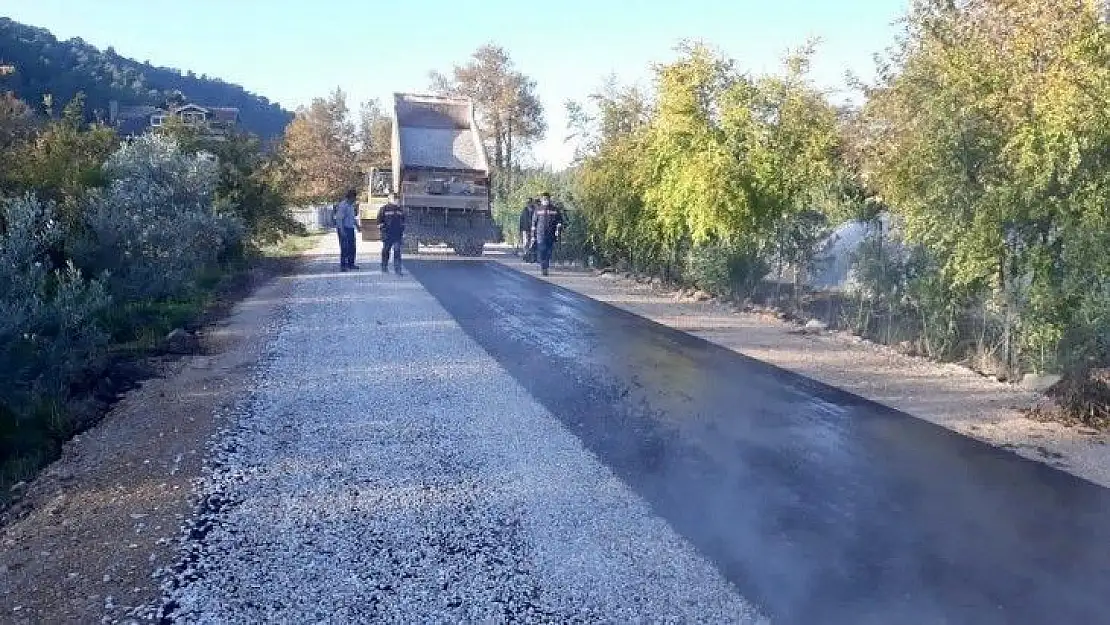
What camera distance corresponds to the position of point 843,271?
709 inches

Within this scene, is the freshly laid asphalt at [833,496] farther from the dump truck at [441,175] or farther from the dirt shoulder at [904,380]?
the dump truck at [441,175]

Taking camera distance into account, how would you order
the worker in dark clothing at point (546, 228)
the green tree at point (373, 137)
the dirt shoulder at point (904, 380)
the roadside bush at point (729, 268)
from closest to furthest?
the dirt shoulder at point (904, 380) < the roadside bush at point (729, 268) < the worker in dark clothing at point (546, 228) < the green tree at point (373, 137)

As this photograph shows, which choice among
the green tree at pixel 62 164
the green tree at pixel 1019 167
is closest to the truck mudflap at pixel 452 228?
the green tree at pixel 62 164

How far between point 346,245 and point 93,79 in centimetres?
4568

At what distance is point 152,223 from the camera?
13000 millimetres

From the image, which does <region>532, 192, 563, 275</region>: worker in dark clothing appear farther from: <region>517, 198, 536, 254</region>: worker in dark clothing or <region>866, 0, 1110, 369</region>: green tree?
<region>866, 0, 1110, 369</region>: green tree

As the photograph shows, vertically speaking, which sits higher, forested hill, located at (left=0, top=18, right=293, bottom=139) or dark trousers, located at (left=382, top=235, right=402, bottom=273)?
forested hill, located at (left=0, top=18, right=293, bottom=139)

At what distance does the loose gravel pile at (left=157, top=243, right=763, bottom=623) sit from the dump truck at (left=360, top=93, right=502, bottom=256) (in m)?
18.5

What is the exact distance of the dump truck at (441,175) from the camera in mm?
27438

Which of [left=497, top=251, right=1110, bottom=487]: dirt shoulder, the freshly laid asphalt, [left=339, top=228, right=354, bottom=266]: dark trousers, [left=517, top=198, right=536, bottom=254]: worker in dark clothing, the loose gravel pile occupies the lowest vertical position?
the loose gravel pile

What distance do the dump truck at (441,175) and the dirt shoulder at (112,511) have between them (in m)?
18.2

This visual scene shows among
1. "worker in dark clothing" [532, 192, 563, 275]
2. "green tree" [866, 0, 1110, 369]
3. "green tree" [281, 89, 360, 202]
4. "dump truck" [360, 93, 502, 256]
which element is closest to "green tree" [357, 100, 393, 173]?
"green tree" [281, 89, 360, 202]

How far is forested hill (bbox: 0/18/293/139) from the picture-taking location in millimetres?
50178

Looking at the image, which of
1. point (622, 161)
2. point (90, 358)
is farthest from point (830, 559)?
point (622, 161)
